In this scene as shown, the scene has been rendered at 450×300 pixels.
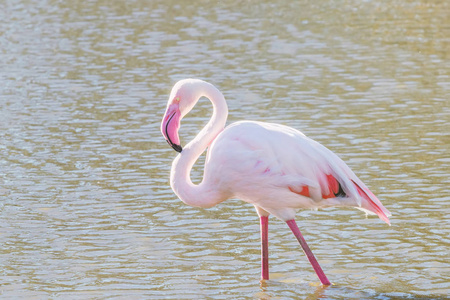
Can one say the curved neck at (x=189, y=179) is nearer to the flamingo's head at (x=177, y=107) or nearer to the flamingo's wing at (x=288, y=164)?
the flamingo's head at (x=177, y=107)

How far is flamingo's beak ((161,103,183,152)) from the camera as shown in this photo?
626cm

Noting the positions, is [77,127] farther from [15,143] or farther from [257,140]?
[257,140]

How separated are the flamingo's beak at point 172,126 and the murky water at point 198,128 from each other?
101 cm

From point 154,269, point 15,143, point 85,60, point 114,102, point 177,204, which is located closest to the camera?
point 154,269

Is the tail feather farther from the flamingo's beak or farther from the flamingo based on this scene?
the flamingo's beak

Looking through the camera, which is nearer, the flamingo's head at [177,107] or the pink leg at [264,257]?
the flamingo's head at [177,107]

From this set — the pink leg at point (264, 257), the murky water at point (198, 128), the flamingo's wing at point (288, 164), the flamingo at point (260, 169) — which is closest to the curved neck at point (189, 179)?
the flamingo at point (260, 169)

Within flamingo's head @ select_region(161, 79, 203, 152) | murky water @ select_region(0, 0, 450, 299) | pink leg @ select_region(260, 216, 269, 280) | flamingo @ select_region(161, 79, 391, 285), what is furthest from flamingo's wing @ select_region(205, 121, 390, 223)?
murky water @ select_region(0, 0, 450, 299)

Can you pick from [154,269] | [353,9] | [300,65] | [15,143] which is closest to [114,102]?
[15,143]

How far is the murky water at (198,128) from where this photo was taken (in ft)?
21.9

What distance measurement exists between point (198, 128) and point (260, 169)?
15.2 feet

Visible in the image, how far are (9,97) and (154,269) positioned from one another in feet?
20.6

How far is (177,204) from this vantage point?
8234 mm

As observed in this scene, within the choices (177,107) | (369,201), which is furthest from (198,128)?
(369,201)
